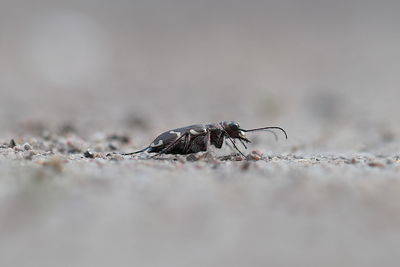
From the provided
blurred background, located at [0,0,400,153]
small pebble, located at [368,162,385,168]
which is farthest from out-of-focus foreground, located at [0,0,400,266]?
blurred background, located at [0,0,400,153]

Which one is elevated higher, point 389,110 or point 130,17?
point 130,17

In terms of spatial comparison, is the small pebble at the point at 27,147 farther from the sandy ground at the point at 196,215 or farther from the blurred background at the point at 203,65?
the blurred background at the point at 203,65

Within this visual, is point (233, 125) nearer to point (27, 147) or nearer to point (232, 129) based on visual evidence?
point (232, 129)

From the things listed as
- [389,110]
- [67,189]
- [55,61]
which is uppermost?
[55,61]

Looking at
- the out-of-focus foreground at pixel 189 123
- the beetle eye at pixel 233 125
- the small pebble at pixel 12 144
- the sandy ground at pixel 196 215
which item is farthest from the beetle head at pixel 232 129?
the small pebble at pixel 12 144

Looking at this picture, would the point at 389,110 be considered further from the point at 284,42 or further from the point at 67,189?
the point at 284,42

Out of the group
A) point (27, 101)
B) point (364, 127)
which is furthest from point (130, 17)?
point (364, 127)

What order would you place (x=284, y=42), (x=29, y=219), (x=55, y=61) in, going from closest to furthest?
(x=29, y=219) → (x=55, y=61) → (x=284, y=42)

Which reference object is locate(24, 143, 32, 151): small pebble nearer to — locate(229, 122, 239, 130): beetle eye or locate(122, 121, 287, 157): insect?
locate(122, 121, 287, 157): insect
